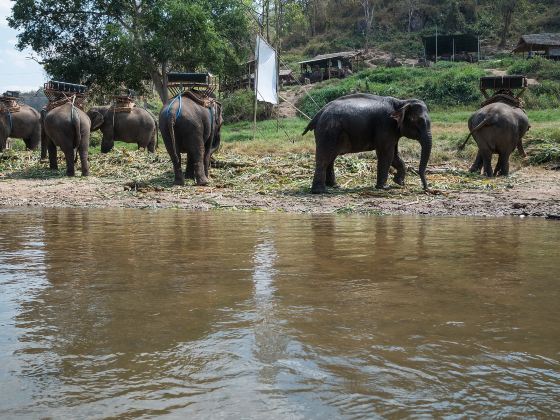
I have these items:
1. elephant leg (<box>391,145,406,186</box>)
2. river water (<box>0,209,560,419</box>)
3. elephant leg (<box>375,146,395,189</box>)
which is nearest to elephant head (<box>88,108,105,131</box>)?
elephant leg (<box>391,145,406,186</box>)

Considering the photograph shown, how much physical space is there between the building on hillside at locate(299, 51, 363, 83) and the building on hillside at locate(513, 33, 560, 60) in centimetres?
1238

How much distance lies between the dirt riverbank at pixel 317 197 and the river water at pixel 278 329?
3641 millimetres

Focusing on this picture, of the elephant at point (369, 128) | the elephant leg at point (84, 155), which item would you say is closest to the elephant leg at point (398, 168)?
the elephant at point (369, 128)

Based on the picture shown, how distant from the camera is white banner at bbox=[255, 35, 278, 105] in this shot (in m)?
18.3

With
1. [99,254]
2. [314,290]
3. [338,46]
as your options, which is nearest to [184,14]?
[99,254]

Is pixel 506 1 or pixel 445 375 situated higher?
pixel 506 1

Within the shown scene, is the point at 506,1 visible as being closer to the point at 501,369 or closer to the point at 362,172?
the point at 362,172

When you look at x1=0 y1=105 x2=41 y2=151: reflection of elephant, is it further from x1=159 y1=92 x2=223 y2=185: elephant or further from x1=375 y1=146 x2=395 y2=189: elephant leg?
x1=375 y1=146 x2=395 y2=189: elephant leg

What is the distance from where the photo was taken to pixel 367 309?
3.45 m

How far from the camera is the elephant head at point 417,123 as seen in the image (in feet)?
36.6

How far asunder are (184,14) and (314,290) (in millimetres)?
23113

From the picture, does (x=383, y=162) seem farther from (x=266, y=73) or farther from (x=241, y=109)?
(x=241, y=109)

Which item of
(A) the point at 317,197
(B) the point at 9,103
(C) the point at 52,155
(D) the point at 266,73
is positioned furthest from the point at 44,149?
(A) the point at 317,197

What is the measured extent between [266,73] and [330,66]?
3259 centimetres
